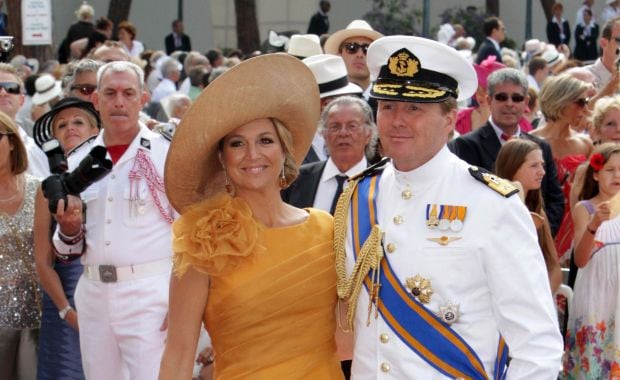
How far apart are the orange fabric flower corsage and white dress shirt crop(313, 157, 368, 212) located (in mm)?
2351

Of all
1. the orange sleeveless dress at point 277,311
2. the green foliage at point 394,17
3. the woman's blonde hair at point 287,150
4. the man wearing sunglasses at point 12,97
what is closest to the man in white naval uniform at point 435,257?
the orange sleeveless dress at point 277,311

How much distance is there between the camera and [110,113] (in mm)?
6543

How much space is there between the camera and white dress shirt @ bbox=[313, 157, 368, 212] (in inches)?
262

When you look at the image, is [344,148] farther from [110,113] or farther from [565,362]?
[565,362]

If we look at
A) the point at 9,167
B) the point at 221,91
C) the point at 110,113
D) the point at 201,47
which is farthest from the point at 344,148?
the point at 201,47

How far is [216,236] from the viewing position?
4188 millimetres

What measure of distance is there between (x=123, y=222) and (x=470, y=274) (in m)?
2.87

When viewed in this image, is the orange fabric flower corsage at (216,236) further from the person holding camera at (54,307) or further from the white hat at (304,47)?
the white hat at (304,47)

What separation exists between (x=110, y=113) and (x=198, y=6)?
2482 cm

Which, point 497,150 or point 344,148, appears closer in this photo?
point 344,148

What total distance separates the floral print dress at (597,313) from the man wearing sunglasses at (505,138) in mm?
500

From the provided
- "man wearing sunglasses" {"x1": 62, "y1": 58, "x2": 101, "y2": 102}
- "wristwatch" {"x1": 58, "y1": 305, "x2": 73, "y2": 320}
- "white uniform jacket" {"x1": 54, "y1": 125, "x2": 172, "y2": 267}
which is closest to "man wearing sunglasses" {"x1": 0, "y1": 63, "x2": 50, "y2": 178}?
"man wearing sunglasses" {"x1": 62, "y1": 58, "x2": 101, "y2": 102}

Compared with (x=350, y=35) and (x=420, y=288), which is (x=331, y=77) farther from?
(x=420, y=288)

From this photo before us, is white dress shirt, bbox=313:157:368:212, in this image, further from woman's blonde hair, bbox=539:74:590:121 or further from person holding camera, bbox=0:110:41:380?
woman's blonde hair, bbox=539:74:590:121
